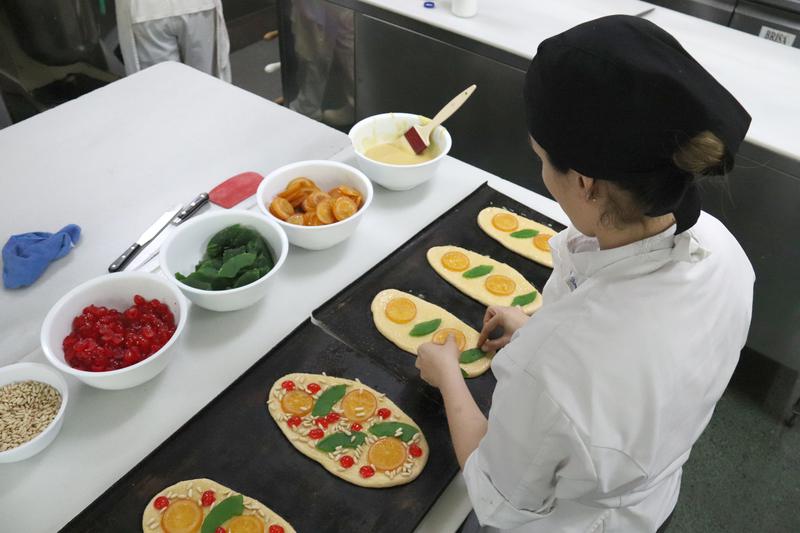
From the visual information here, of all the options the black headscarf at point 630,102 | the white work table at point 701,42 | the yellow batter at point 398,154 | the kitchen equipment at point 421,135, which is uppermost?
the black headscarf at point 630,102

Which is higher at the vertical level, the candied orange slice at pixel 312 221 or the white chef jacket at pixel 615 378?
the white chef jacket at pixel 615 378

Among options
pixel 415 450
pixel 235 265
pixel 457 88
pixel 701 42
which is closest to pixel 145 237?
pixel 235 265

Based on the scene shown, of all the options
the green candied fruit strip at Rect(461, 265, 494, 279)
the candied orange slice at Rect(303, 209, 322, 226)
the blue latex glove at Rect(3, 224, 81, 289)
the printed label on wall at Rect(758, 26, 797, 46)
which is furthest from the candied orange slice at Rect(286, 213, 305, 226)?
the printed label on wall at Rect(758, 26, 797, 46)

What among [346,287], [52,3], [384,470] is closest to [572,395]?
[384,470]

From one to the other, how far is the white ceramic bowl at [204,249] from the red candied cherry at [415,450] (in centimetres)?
42

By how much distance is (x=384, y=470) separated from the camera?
91 cm

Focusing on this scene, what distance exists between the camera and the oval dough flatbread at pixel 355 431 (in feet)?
2.98

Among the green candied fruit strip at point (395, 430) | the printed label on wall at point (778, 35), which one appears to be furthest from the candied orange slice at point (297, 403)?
the printed label on wall at point (778, 35)

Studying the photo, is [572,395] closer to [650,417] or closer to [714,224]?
[650,417]

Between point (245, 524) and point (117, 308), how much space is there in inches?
19.0

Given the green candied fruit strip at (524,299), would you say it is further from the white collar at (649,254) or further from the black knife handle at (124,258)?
the black knife handle at (124,258)

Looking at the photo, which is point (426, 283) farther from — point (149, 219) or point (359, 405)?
point (149, 219)

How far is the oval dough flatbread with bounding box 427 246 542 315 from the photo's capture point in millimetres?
1209

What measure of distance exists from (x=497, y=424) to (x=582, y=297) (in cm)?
20
